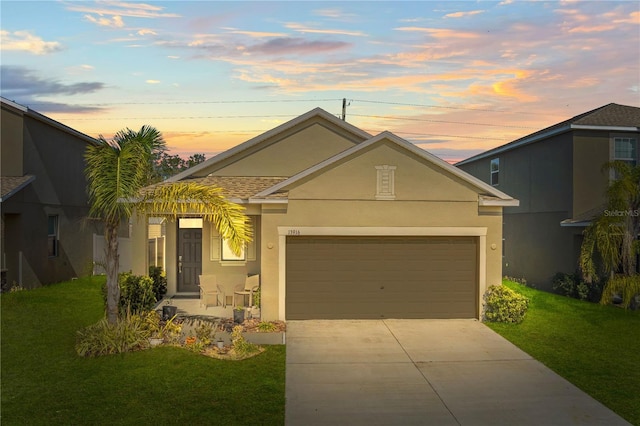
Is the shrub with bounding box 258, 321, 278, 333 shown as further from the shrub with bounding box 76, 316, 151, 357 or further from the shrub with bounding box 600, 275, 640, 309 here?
the shrub with bounding box 600, 275, 640, 309

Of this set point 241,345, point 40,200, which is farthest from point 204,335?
point 40,200

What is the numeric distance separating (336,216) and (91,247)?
16665mm

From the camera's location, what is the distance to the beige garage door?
1476cm

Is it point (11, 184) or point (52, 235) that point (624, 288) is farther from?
point (52, 235)

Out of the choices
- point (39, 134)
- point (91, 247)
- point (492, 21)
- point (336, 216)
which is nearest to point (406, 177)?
point (336, 216)

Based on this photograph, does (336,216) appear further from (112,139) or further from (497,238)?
(112,139)

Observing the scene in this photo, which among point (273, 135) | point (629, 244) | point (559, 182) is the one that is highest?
point (273, 135)

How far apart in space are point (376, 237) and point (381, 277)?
3.70 ft

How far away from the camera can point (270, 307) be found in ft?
47.4

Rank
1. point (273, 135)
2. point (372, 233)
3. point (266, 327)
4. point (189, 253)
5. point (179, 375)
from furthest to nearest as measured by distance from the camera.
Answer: point (189, 253), point (273, 135), point (372, 233), point (266, 327), point (179, 375)

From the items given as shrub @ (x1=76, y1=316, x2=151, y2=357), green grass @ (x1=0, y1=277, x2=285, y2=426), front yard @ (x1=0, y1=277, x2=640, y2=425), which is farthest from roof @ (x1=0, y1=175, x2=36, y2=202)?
shrub @ (x1=76, y1=316, x2=151, y2=357)

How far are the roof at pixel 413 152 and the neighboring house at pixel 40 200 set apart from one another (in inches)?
290

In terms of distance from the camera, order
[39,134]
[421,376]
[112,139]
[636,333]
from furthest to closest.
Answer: [39,134], [636,333], [112,139], [421,376]

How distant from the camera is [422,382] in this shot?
982 cm
